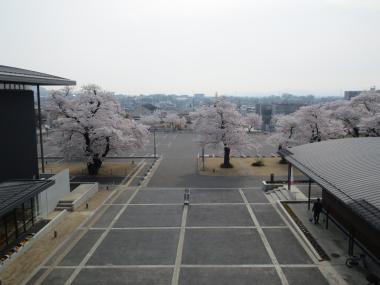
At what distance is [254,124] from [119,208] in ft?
180

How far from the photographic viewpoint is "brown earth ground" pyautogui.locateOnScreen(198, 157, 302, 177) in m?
35.2

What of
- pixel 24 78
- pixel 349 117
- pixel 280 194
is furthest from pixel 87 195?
pixel 349 117

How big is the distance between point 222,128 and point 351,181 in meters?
21.7

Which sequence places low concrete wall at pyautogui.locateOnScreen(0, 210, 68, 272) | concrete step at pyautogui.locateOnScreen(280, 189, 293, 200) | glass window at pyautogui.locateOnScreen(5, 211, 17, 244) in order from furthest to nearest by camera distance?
concrete step at pyautogui.locateOnScreen(280, 189, 293, 200) → glass window at pyautogui.locateOnScreen(5, 211, 17, 244) → low concrete wall at pyautogui.locateOnScreen(0, 210, 68, 272)

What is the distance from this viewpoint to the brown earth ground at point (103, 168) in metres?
35.5

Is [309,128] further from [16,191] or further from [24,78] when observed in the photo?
[16,191]

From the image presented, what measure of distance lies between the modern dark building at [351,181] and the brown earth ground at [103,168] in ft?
61.5

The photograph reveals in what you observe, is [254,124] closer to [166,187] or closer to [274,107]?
[166,187]

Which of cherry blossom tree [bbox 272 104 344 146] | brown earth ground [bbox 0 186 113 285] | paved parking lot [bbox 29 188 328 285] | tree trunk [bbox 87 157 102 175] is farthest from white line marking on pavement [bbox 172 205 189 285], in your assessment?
cherry blossom tree [bbox 272 104 344 146]

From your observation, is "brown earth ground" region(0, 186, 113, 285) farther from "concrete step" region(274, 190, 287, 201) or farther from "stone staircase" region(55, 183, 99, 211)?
"concrete step" region(274, 190, 287, 201)

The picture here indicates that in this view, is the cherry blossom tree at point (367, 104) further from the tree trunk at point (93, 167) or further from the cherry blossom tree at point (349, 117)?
the tree trunk at point (93, 167)

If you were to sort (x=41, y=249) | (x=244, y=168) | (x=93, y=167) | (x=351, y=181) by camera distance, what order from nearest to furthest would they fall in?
1. (x=351, y=181)
2. (x=41, y=249)
3. (x=93, y=167)
4. (x=244, y=168)

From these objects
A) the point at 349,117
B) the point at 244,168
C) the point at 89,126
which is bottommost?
the point at 244,168

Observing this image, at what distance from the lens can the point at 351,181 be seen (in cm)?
1591
